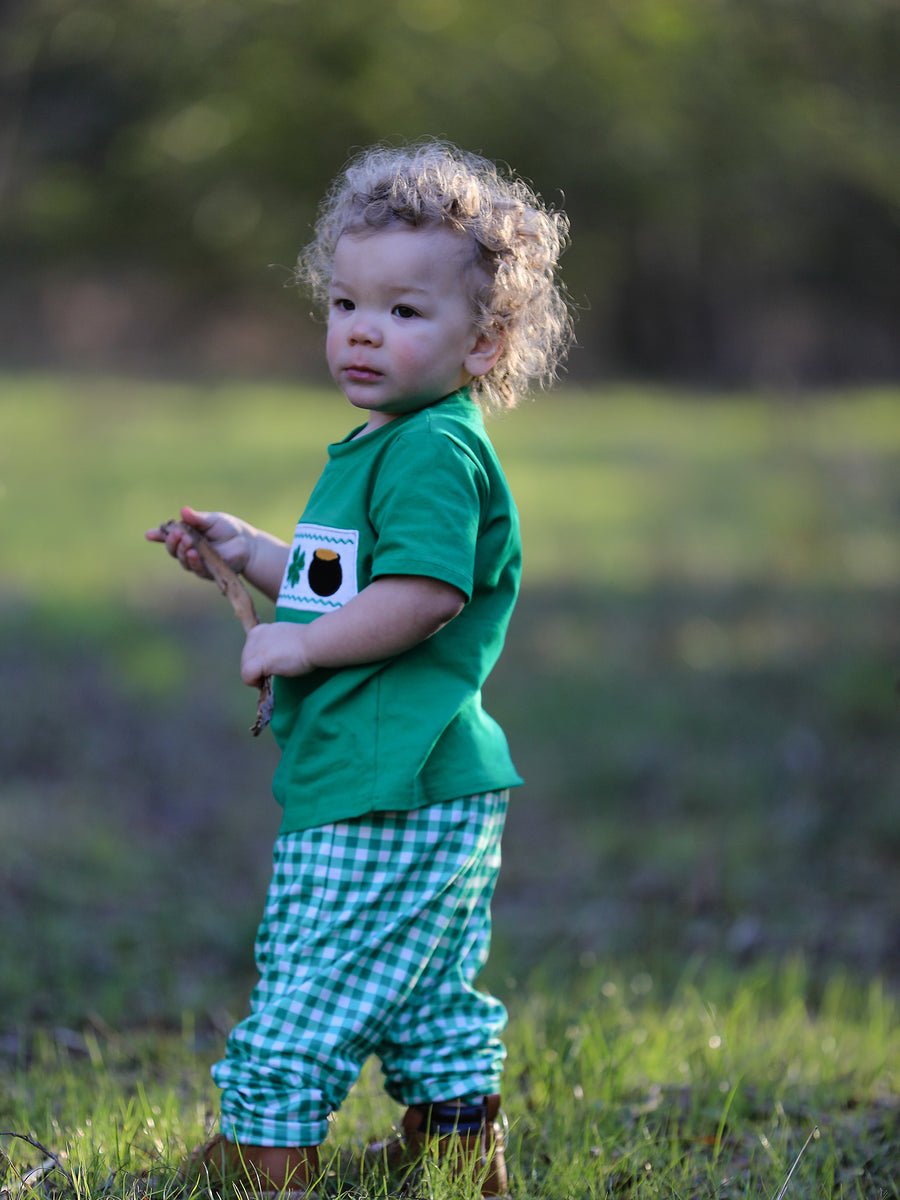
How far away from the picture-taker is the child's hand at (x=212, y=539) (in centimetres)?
216

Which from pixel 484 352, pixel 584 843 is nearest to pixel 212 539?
pixel 484 352

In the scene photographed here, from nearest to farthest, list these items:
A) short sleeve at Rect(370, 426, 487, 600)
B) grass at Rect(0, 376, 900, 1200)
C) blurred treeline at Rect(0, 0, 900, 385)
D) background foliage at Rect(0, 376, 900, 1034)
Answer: short sleeve at Rect(370, 426, 487, 600) < grass at Rect(0, 376, 900, 1200) < background foliage at Rect(0, 376, 900, 1034) < blurred treeline at Rect(0, 0, 900, 385)

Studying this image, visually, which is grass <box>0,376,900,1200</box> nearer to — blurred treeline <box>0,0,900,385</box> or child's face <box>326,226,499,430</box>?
child's face <box>326,226,499,430</box>

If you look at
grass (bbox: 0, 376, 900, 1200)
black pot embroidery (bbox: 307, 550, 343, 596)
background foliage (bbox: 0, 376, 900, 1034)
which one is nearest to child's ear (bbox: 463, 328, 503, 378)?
black pot embroidery (bbox: 307, 550, 343, 596)

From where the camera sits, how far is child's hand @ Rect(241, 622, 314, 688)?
76.1 inches

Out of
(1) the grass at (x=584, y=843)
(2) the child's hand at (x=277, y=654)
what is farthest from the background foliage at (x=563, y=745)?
(2) the child's hand at (x=277, y=654)

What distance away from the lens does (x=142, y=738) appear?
5316 mm

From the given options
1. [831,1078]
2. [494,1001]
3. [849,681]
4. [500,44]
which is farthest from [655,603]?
[500,44]

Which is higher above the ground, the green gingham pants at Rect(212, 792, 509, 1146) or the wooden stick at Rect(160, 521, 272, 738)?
the wooden stick at Rect(160, 521, 272, 738)

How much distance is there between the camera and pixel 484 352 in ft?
6.70

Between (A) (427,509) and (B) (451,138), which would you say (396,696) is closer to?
(A) (427,509)

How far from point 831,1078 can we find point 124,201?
28.1 metres

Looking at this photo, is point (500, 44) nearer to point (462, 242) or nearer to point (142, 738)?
point (142, 738)

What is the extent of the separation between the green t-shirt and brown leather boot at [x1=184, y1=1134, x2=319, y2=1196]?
48 centimetres
